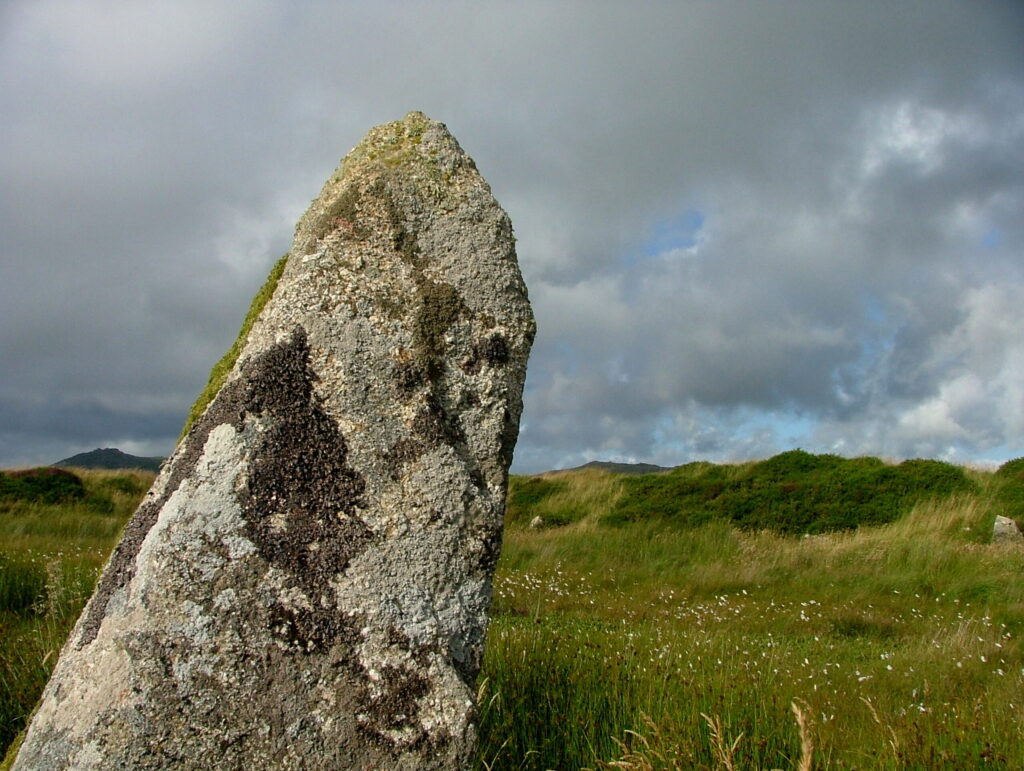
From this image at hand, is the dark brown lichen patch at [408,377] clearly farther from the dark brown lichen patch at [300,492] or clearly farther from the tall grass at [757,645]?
the tall grass at [757,645]

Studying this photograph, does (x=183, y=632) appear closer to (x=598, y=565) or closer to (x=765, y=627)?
(x=765, y=627)

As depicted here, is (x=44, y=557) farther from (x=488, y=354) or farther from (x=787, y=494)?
(x=787, y=494)

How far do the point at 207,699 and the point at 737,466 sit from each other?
21.1 metres

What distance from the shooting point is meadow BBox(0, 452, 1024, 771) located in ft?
13.0

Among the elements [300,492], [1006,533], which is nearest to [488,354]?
[300,492]

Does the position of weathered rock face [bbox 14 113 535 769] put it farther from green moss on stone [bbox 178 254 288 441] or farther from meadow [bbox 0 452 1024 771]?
meadow [bbox 0 452 1024 771]

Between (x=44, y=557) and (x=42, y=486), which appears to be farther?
(x=42, y=486)

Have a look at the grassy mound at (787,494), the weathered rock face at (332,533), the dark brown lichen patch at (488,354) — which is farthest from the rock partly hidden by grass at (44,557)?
the grassy mound at (787,494)

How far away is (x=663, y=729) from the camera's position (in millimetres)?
3795

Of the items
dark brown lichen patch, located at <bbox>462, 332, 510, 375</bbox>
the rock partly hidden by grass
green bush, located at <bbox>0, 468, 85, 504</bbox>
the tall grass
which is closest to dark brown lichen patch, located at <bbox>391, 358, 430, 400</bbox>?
dark brown lichen patch, located at <bbox>462, 332, 510, 375</bbox>

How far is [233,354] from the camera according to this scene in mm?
3588

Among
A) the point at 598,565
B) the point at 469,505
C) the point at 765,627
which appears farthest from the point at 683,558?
Result: the point at 469,505

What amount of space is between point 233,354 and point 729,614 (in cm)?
896

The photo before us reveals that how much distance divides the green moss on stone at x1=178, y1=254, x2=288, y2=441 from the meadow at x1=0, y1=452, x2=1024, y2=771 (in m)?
1.75
